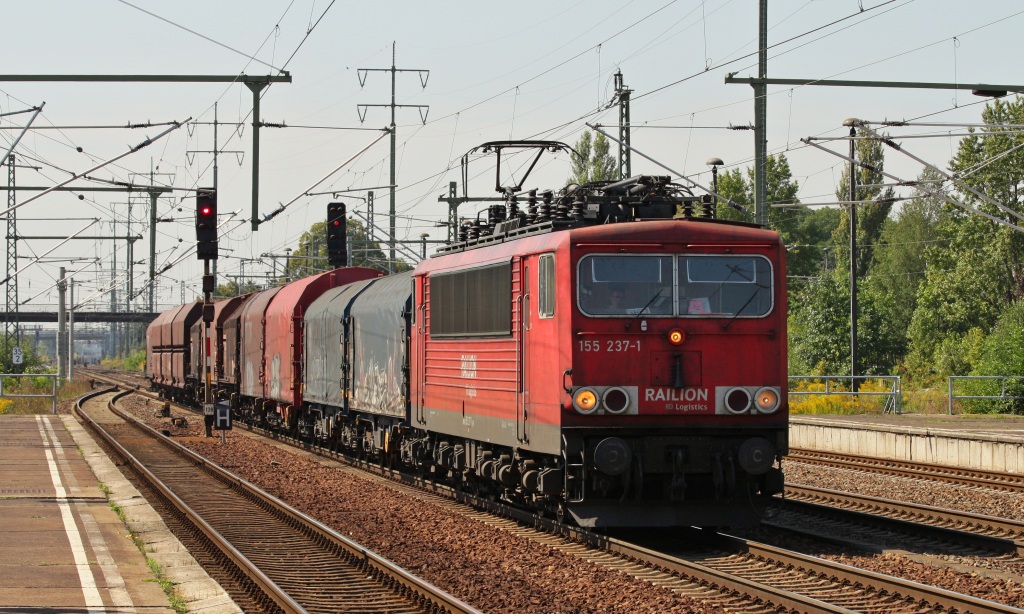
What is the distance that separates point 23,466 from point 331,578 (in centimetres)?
1437

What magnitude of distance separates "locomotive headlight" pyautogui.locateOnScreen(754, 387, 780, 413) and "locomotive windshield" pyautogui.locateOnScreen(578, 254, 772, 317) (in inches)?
Answer: 32.2

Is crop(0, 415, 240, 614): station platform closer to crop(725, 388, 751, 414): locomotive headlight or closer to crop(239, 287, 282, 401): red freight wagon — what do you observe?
crop(725, 388, 751, 414): locomotive headlight

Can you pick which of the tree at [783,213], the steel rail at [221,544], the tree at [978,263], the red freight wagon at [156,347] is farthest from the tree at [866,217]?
the steel rail at [221,544]

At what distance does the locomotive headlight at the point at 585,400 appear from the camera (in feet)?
44.0

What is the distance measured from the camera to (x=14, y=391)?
5516cm

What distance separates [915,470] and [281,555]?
12.2 metres

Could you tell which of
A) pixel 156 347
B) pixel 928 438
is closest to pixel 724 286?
pixel 928 438

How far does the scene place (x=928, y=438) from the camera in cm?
2475

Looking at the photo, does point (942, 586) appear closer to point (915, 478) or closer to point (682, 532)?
point (682, 532)

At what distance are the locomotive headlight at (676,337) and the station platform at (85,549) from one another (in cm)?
514

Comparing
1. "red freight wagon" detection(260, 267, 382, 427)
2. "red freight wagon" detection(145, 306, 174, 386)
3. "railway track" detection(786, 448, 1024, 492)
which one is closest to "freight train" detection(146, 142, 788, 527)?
"railway track" detection(786, 448, 1024, 492)

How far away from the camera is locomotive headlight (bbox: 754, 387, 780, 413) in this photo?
13.7 m

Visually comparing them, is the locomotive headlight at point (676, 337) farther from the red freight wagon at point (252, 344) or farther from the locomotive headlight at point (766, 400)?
the red freight wagon at point (252, 344)

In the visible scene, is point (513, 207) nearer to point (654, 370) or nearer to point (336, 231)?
point (654, 370)
